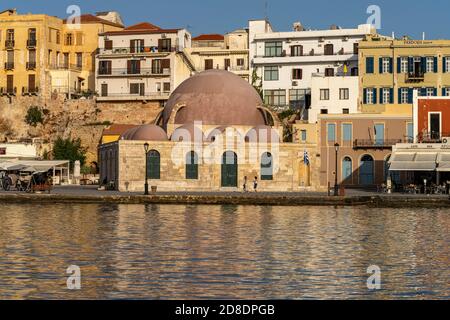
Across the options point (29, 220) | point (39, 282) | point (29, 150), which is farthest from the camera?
point (29, 150)

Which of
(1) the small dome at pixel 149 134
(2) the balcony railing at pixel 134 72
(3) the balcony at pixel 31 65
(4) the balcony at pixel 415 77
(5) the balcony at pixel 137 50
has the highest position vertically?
(5) the balcony at pixel 137 50

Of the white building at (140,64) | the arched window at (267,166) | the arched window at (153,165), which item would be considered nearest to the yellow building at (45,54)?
the white building at (140,64)

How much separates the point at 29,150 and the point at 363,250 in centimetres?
5539

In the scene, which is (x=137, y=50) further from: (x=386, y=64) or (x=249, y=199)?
(x=249, y=199)

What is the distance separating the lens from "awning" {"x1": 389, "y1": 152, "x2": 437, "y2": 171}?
5835 centimetres

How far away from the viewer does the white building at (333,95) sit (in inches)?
3029

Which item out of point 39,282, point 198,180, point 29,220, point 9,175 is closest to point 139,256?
point 39,282

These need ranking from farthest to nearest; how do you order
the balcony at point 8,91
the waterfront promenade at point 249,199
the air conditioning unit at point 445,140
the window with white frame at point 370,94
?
1. the balcony at point 8,91
2. the window with white frame at point 370,94
3. the air conditioning unit at point 445,140
4. the waterfront promenade at point 249,199

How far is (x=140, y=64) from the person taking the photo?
89500mm

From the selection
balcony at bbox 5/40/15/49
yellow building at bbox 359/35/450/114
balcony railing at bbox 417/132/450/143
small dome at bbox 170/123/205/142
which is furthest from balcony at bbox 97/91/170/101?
balcony railing at bbox 417/132/450/143

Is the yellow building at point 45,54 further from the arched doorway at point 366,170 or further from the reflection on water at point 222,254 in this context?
the reflection on water at point 222,254

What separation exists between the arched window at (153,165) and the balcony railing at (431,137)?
15.9 m
